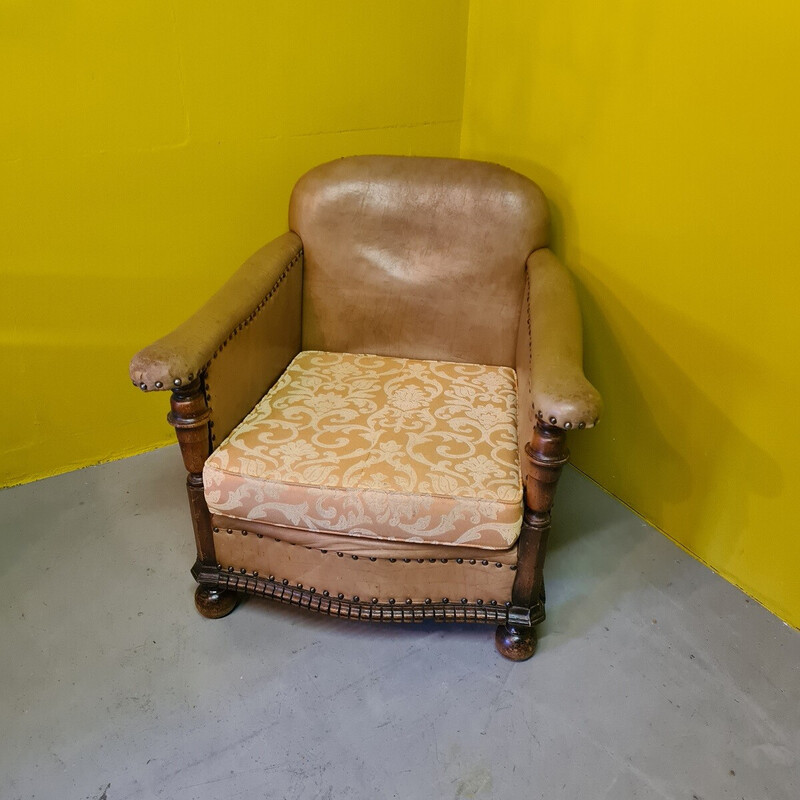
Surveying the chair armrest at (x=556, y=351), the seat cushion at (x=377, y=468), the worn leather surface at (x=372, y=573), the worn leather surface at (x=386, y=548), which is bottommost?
the worn leather surface at (x=372, y=573)

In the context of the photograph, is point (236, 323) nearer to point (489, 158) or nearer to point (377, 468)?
point (377, 468)

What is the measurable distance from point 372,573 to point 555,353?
55 cm

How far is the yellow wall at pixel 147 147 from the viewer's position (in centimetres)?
161

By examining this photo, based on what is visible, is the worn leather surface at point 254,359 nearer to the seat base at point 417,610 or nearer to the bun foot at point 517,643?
the seat base at point 417,610

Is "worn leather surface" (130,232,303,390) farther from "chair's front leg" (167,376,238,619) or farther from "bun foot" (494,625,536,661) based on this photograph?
"bun foot" (494,625,536,661)

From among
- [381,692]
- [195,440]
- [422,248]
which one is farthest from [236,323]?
[381,692]

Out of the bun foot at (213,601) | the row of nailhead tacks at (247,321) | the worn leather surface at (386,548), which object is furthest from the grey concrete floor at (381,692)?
the row of nailhead tacks at (247,321)

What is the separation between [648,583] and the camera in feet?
5.37

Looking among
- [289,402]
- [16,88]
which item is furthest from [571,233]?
[16,88]

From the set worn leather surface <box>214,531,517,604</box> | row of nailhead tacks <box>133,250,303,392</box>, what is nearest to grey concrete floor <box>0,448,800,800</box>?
worn leather surface <box>214,531,517,604</box>

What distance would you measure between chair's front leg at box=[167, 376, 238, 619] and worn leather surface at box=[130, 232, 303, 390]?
2.0 inches

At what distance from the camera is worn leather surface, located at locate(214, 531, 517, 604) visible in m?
1.35

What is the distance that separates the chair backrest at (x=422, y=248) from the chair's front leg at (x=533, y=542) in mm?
Result: 529

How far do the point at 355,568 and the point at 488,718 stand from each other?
0.38m
